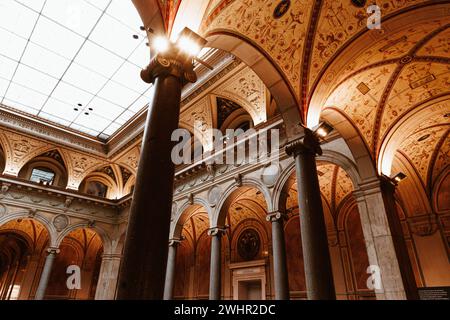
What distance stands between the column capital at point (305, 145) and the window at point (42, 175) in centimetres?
1234

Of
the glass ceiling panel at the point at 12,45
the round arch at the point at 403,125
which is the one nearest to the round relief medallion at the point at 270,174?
the round arch at the point at 403,125

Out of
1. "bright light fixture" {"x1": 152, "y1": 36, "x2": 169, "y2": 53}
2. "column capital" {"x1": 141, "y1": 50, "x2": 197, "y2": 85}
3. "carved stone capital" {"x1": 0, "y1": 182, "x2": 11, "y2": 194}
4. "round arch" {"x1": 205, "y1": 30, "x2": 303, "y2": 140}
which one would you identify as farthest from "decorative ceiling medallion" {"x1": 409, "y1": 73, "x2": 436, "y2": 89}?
"carved stone capital" {"x1": 0, "y1": 182, "x2": 11, "y2": 194}

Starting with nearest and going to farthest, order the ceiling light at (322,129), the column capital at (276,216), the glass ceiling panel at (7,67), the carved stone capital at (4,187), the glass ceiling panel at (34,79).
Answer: the ceiling light at (322,129), the column capital at (276,216), the glass ceiling panel at (7,67), the glass ceiling panel at (34,79), the carved stone capital at (4,187)

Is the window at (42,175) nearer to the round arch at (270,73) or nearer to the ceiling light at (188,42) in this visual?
the round arch at (270,73)

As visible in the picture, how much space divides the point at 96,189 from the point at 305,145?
43.4 ft

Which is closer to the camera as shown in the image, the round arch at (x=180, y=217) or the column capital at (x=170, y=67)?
the column capital at (x=170, y=67)

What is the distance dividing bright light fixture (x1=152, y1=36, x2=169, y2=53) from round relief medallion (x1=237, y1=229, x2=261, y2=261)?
10345 millimetres

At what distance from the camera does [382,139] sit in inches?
279

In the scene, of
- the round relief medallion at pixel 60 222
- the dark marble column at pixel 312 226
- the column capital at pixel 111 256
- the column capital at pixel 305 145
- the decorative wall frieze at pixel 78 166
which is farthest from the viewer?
the column capital at pixel 111 256

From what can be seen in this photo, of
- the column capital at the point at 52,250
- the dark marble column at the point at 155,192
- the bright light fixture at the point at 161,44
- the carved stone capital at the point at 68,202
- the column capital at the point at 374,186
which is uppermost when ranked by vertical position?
the carved stone capital at the point at 68,202

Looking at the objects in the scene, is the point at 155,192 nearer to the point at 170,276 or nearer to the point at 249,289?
the point at 170,276

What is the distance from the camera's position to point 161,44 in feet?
10.3

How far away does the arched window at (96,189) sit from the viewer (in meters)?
14.8
